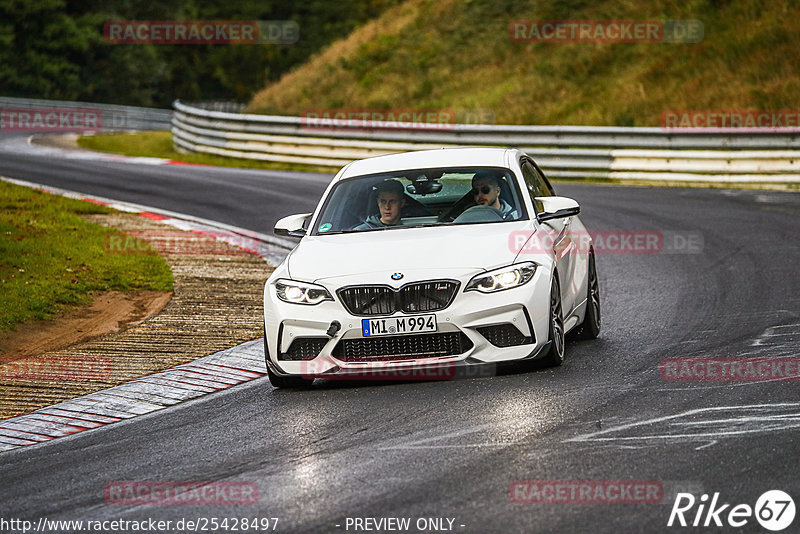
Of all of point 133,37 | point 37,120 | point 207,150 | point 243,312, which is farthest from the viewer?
point 133,37

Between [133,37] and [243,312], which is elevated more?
[133,37]

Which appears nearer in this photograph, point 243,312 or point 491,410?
point 491,410

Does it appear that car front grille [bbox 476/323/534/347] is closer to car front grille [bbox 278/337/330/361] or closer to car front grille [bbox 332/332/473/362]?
car front grille [bbox 332/332/473/362]

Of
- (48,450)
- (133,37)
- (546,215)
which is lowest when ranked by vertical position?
(48,450)

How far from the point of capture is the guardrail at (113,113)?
155ft

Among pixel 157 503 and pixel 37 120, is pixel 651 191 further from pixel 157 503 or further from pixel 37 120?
pixel 37 120

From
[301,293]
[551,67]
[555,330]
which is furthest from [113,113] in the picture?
[555,330]

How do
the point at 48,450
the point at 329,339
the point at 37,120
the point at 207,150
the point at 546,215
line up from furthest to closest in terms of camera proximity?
the point at 37,120, the point at 207,150, the point at 546,215, the point at 329,339, the point at 48,450

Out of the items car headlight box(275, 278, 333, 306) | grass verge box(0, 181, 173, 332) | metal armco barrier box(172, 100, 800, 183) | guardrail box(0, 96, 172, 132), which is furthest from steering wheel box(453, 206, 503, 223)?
guardrail box(0, 96, 172, 132)

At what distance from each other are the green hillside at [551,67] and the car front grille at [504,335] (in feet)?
65.1

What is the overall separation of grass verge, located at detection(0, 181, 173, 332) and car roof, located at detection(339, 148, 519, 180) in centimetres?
341

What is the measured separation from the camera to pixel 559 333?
8703 mm

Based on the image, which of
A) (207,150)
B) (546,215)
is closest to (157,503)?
(546,215)

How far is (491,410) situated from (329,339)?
4.49 ft
